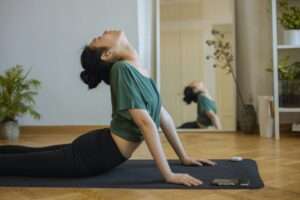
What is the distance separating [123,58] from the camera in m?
1.99

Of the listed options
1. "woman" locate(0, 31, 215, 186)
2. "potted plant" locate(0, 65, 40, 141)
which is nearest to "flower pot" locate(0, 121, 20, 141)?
"potted plant" locate(0, 65, 40, 141)

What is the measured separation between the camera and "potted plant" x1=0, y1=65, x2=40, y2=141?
375cm

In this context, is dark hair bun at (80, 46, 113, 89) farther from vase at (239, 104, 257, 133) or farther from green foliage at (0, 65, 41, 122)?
green foliage at (0, 65, 41, 122)

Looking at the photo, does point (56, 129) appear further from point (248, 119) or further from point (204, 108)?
point (248, 119)

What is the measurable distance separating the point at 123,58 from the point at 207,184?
2.24 feet

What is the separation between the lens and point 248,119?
11.7 feet

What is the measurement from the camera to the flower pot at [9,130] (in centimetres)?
374

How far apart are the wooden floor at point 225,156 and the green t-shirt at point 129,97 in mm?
286

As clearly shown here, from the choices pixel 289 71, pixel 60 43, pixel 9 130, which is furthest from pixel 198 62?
pixel 9 130

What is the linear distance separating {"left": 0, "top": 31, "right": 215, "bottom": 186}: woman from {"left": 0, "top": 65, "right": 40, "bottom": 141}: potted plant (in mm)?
1792

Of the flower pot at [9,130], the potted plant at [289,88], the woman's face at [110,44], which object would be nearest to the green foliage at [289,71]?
the potted plant at [289,88]

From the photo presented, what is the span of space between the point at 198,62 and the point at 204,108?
16.2 inches

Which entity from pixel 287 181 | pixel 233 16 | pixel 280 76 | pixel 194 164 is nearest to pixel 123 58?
pixel 194 164

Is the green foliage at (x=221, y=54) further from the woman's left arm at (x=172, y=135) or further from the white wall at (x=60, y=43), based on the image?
the woman's left arm at (x=172, y=135)
